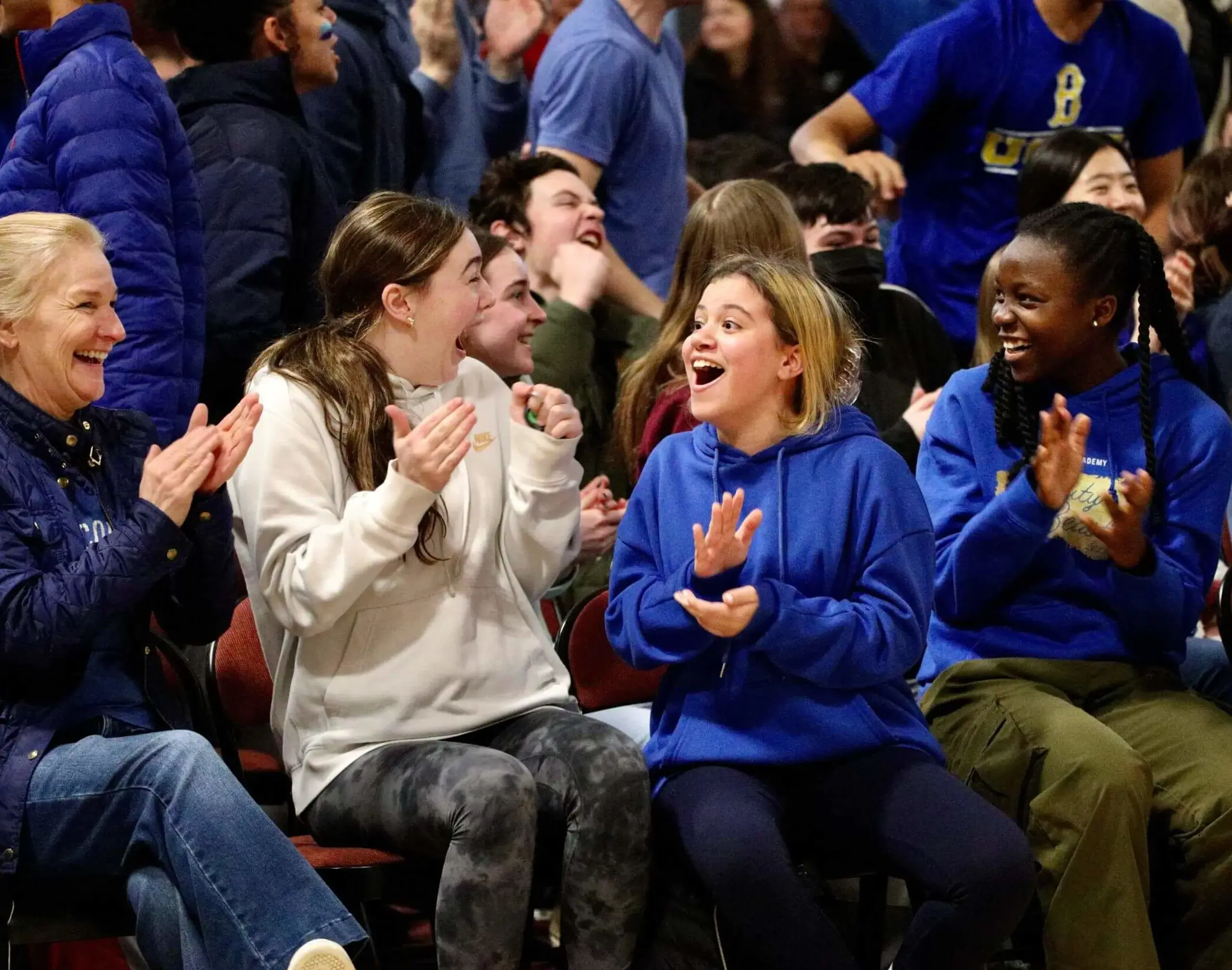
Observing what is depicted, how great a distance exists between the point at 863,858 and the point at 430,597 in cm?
90

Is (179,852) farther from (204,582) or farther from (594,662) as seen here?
(594,662)

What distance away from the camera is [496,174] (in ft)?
14.8

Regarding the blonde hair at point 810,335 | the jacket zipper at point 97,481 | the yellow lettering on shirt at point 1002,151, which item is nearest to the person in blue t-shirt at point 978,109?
the yellow lettering on shirt at point 1002,151

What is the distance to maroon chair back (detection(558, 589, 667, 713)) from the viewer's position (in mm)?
3344

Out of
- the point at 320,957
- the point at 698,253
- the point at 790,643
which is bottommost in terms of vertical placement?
the point at 320,957

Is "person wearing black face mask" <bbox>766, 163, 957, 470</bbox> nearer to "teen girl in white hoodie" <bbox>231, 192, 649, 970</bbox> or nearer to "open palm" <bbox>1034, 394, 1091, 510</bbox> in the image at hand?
"open palm" <bbox>1034, 394, 1091, 510</bbox>

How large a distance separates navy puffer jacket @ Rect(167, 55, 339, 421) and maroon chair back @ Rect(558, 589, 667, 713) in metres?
1.01

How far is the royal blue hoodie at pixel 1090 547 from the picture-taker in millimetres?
3244

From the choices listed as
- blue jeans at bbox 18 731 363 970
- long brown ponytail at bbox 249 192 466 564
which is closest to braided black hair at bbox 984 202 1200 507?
long brown ponytail at bbox 249 192 466 564

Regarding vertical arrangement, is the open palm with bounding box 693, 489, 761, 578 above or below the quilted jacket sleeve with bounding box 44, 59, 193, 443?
below

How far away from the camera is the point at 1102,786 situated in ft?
9.59

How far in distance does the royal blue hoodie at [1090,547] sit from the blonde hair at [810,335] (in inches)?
15.5

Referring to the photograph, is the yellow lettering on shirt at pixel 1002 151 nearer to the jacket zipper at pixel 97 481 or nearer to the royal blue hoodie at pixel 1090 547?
the royal blue hoodie at pixel 1090 547

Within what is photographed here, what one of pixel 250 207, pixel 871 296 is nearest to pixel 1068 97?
pixel 871 296
